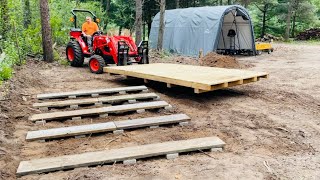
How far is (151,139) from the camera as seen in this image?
4320 millimetres

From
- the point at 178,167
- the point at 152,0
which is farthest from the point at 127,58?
the point at 152,0

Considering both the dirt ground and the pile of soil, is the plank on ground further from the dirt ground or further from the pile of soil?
the pile of soil

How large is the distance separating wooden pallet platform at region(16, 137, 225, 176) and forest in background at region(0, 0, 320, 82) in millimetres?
4154

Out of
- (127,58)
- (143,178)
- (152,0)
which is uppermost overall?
(152,0)

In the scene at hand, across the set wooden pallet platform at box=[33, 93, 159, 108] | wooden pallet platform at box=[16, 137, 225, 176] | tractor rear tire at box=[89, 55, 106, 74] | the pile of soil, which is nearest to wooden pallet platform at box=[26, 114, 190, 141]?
wooden pallet platform at box=[16, 137, 225, 176]

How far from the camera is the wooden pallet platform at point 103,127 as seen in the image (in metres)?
4.30

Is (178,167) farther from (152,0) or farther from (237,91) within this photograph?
(152,0)

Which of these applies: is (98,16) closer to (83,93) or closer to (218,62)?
(218,62)

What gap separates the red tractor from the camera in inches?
349

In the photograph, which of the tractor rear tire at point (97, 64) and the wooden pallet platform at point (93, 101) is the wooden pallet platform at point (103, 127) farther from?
the tractor rear tire at point (97, 64)

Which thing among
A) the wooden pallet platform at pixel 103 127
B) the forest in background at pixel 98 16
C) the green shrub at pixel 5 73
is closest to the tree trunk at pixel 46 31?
the forest in background at pixel 98 16

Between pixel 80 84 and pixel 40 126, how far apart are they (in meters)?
3.04

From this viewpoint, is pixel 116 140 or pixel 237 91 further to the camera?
pixel 237 91

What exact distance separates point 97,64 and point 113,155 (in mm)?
5829
